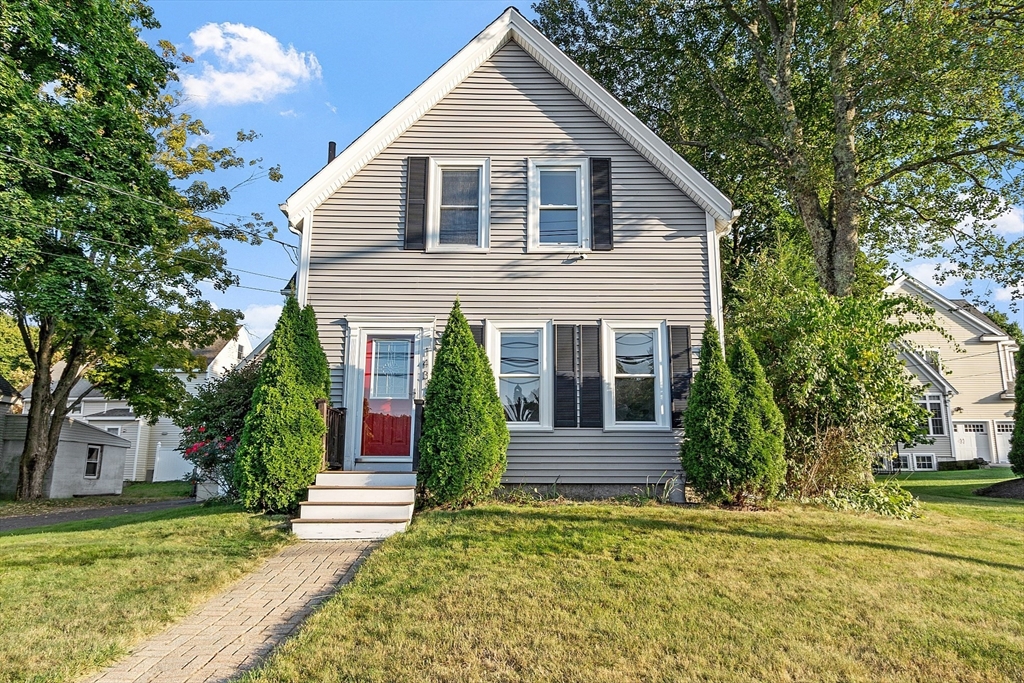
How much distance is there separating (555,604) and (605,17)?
664 inches

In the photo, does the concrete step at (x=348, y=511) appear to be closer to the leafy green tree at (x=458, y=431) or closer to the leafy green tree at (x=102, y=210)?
the leafy green tree at (x=458, y=431)

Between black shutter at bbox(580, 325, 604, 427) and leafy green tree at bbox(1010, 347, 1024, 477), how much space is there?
11.3m

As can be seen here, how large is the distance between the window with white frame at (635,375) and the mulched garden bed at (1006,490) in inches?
339

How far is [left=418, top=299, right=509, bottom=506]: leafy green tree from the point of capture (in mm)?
8211

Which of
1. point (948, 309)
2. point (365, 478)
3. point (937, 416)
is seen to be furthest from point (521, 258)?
point (948, 309)

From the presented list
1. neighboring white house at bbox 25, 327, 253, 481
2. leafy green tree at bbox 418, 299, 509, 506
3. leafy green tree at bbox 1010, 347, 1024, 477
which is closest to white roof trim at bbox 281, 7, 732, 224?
leafy green tree at bbox 418, 299, 509, 506

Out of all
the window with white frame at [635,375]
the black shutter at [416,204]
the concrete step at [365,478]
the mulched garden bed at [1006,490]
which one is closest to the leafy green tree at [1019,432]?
the mulched garden bed at [1006,490]

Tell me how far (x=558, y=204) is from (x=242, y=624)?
7.94 m

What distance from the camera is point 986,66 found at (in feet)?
35.4

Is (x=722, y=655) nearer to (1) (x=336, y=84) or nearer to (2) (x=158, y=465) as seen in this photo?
(1) (x=336, y=84)

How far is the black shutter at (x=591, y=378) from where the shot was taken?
9.97 meters

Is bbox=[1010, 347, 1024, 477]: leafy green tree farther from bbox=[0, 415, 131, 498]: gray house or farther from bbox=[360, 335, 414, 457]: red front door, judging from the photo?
bbox=[0, 415, 131, 498]: gray house

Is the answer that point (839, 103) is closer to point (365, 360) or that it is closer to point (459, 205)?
point (459, 205)

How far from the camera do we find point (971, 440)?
28406 mm
